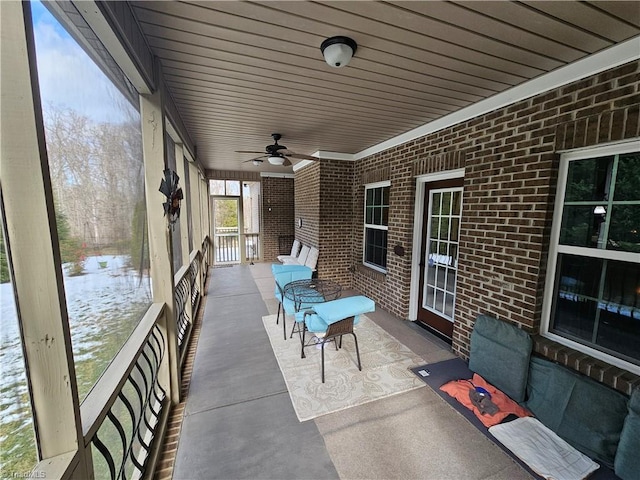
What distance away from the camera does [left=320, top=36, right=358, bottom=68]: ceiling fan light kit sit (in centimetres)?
161

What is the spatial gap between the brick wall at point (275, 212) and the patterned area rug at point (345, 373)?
518 cm

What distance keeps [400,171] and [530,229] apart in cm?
196

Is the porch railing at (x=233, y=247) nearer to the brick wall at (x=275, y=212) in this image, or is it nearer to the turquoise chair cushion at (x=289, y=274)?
the brick wall at (x=275, y=212)

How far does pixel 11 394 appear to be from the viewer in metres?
0.80

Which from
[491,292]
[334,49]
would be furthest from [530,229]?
[334,49]

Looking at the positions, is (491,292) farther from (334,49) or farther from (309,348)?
(334,49)

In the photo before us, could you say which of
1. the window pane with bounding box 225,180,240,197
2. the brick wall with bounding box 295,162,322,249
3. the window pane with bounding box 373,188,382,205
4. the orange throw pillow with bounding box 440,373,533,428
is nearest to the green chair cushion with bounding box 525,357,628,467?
the orange throw pillow with bounding box 440,373,533,428

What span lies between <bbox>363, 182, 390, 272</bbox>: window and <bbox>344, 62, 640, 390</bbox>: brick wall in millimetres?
1112

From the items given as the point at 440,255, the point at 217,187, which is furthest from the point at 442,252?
the point at 217,187

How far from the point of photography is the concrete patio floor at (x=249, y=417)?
65.4 inches

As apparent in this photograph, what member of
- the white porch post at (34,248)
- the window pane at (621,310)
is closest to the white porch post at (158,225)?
the white porch post at (34,248)

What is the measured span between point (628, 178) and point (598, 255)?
0.54 m

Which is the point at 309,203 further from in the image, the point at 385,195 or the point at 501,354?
the point at 501,354

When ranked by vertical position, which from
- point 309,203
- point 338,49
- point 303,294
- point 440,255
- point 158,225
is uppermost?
point 338,49
